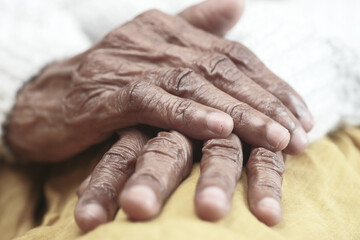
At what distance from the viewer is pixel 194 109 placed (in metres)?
0.64

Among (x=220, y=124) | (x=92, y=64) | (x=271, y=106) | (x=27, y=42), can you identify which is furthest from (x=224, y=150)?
(x=27, y=42)

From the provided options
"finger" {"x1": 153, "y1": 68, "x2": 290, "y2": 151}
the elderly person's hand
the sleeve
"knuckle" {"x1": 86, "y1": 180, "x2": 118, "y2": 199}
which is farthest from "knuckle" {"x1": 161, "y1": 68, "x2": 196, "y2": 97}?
the sleeve

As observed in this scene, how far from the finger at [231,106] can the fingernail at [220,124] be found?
0.13ft

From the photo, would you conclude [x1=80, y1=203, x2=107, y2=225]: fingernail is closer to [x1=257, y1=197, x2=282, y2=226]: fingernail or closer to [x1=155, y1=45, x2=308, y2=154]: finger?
[x1=257, y1=197, x2=282, y2=226]: fingernail

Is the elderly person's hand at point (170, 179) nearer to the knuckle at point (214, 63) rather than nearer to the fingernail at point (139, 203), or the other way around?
the fingernail at point (139, 203)

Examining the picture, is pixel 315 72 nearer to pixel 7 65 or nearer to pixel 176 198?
pixel 176 198

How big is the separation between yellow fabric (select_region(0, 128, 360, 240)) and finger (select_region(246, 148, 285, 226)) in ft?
0.05

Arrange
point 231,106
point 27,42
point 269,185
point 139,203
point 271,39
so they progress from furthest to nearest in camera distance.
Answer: point 27,42, point 271,39, point 231,106, point 269,185, point 139,203

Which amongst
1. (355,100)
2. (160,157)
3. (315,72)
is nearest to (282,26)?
(315,72)

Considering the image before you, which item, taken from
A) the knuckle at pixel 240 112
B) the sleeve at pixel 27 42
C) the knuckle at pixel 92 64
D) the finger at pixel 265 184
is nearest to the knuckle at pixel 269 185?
the finger at pixel 265 184

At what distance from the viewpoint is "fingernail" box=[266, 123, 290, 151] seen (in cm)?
63

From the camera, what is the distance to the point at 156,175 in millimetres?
520

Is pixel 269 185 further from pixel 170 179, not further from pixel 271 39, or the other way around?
pixel 271 39

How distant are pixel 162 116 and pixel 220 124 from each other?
0.34ft
